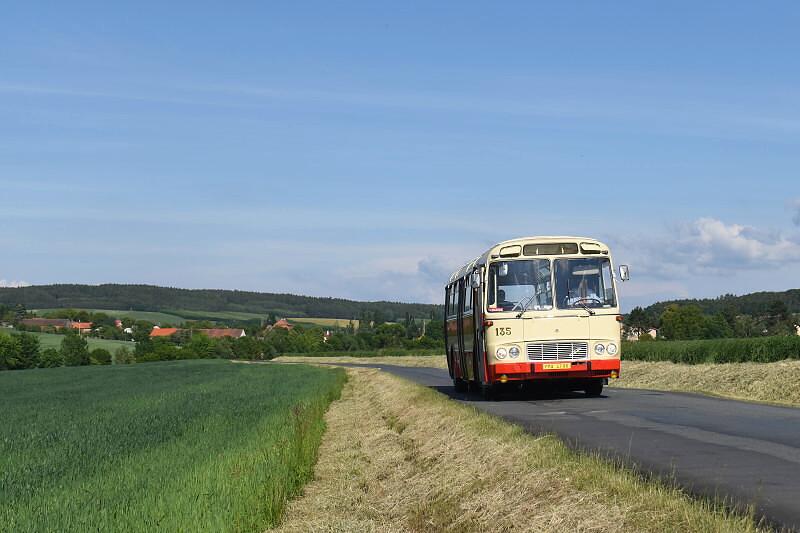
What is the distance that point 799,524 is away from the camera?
741 cm

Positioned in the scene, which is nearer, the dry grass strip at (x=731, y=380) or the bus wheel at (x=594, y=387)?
the bus wheel at (x=594, y=387)

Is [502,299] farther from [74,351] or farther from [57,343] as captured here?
[57,343]

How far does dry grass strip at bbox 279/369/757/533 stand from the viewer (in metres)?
7.88

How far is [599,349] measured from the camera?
22.0 metres

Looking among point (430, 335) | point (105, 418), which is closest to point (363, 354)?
point (430, 335)

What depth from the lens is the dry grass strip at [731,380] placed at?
25016mm

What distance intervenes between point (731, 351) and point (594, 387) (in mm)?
13702

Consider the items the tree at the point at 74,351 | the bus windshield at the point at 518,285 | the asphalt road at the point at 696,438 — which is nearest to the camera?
the asphalt road at the point at 696,438

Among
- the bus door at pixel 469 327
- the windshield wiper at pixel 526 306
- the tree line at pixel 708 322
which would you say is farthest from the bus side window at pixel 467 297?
the tree line at pixel 708 322

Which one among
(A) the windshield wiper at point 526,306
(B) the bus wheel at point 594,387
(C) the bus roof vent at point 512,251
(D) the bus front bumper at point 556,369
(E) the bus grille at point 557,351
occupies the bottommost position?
(B) the bus wheel at point 594,387

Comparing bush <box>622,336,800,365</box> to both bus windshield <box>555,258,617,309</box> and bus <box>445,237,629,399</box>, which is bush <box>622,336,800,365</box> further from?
bus windshield <box>555,258,617,309</box>

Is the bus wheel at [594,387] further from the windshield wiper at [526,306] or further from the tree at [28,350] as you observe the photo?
the tree at [28,350]

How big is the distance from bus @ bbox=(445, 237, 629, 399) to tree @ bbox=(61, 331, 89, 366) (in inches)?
4523

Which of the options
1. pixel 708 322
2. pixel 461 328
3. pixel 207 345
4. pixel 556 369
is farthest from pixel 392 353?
pixel 556 369
